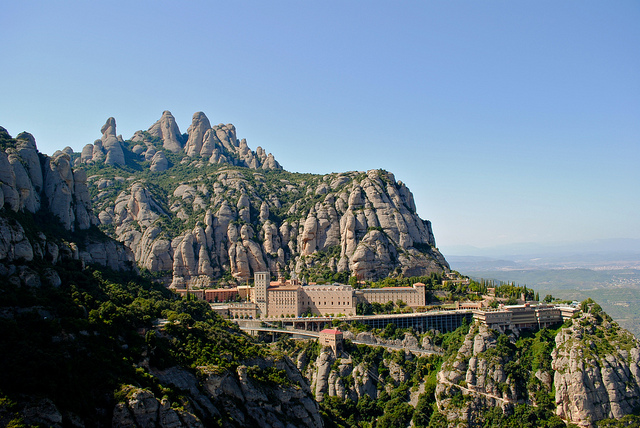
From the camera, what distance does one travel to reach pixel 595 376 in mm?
83250

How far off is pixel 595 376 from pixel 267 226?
90846mm

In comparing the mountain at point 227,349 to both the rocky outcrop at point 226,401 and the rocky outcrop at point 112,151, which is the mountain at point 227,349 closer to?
the rocky outcrop at point 226,401

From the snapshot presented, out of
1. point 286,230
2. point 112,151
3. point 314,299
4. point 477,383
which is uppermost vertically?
point 112,151

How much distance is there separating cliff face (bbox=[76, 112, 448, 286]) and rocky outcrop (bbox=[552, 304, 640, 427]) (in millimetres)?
47784

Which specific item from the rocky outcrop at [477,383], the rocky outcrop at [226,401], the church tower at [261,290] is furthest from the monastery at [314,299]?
the rocky outcrop at [226,401]

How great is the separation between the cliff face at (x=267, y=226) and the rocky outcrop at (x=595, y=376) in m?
47.8

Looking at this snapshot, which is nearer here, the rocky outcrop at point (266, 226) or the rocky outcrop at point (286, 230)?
the rocky outcrop at point (286, 230)

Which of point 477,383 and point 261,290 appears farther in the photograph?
point 261,290

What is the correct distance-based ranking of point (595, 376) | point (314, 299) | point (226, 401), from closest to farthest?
1. point (226, 401)
2. point (595, 376)
3. point (314, 299)

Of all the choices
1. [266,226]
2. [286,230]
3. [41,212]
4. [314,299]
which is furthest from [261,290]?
[41,212]

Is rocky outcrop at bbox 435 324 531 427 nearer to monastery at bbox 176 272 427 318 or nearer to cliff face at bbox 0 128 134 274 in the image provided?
monastery at bbox 176 272 427 318

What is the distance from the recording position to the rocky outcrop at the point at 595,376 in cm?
8138

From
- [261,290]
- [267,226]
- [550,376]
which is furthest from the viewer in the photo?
[267,226]

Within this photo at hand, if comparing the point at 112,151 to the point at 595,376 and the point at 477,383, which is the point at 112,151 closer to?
the point at 477,383
